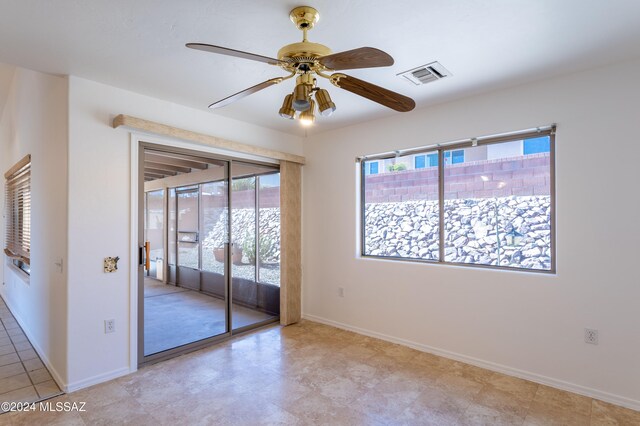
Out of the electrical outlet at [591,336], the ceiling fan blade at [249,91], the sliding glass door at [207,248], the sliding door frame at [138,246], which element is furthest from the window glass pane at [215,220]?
the electrical outlet at [591,336]

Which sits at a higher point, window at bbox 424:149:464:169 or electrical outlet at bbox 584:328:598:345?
window at bbox 424:149:464:169

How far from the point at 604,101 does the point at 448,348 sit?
8.13ft

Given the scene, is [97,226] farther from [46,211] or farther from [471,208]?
[471,208]

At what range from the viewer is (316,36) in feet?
6.84

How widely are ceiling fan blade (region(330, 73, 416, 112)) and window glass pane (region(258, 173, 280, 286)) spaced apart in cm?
261

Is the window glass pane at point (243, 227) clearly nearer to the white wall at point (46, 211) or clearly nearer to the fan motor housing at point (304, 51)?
the white wall at point (46, 211)

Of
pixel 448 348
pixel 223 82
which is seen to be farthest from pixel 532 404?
pixel 223 82

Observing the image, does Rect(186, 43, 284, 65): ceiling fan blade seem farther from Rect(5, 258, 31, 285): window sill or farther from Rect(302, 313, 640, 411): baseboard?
Rect(5, 258, 31, 285): window sill

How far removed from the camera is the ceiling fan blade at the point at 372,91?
69.9 inches

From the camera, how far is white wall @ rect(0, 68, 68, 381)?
8.95 ft

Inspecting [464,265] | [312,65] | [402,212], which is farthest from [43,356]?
[464,265]

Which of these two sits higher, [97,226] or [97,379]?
[97,226]

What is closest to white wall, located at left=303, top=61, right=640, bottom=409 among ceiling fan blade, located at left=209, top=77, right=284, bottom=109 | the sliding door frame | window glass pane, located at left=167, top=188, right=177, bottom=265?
ceiling fan blade, located at left=209, top=77, right=284, bottom=109

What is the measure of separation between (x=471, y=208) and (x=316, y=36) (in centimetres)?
220
